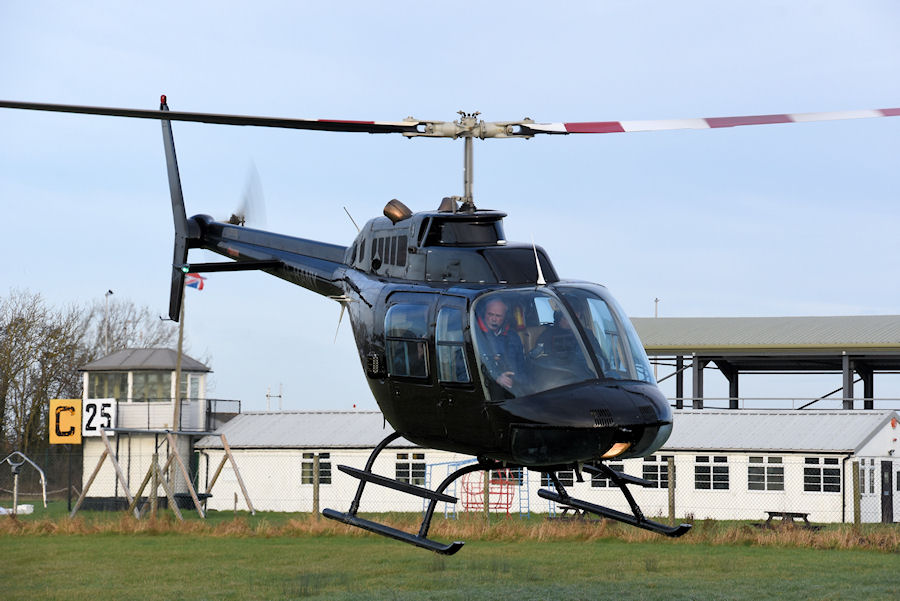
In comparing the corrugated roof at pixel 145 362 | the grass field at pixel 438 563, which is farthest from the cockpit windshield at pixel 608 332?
the corrugated roof at pixel 145 362

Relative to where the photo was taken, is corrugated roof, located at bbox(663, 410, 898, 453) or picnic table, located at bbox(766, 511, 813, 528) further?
corrugated roof, located at bbox(663, 410, 898, 453)

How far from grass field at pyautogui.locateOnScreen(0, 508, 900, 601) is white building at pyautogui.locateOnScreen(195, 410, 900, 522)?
32.1 ft

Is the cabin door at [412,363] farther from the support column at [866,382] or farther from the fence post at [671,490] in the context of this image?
the support column at [866,382]

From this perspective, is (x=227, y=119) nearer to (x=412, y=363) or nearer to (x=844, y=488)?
(x=412, y=363)

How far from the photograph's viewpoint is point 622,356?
38.3 feet

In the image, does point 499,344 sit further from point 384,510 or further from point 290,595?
point 384,510

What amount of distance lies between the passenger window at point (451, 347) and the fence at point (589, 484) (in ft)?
74.1

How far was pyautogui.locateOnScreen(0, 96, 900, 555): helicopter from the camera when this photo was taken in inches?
443

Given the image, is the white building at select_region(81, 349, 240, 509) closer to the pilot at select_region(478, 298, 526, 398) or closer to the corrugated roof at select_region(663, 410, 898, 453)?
the corrugated roof at select_region(663, 410, 898, 453)

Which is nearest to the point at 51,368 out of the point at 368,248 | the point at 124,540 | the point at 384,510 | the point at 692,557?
the point at 384,510

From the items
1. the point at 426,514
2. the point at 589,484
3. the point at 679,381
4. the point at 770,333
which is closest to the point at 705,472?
Answer: the point at 589,484

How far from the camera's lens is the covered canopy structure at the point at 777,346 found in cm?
4284

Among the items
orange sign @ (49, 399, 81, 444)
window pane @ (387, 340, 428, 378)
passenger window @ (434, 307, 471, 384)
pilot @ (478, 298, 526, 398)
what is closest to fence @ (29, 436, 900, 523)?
orange sign @ (49, 399, 81, 444)

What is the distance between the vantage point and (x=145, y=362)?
4209 centimetres
